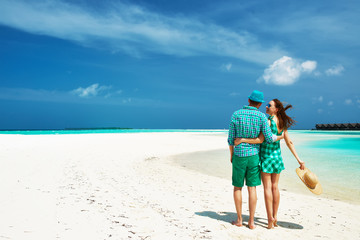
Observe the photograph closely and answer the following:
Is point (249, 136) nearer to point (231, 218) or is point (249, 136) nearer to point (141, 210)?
point (231, 218)

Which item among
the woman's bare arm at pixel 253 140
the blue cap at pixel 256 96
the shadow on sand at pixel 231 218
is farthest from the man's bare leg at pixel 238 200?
the blue cap at pixel 256 96

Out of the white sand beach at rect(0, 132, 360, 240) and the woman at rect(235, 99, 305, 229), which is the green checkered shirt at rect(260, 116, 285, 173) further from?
the white sand beach at rect(0, 132, 360, 240)

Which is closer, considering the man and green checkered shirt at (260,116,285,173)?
the man

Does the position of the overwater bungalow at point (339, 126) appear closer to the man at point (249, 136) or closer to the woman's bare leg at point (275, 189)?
the woman's bare leg at point (275, 189)

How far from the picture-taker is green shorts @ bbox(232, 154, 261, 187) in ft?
13.7

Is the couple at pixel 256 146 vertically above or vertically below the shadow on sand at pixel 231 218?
above

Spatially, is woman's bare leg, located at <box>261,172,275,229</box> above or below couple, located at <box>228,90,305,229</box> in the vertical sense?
below

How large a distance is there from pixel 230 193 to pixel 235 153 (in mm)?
2959

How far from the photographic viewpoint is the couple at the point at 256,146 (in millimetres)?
4156

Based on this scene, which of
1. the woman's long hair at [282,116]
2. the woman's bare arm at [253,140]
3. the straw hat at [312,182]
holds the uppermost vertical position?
the woman's long hair at [282,116]

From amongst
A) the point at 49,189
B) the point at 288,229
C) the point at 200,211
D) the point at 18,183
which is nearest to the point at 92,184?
the point at 49,189

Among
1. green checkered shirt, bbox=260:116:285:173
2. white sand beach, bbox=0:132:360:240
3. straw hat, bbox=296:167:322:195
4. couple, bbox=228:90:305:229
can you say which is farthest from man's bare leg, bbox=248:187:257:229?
straw hat, bbox=296:167:322:195

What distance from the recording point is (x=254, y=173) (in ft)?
13.9

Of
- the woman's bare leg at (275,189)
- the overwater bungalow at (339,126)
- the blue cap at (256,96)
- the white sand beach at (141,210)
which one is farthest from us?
the overwater bungalow at (339,126)
